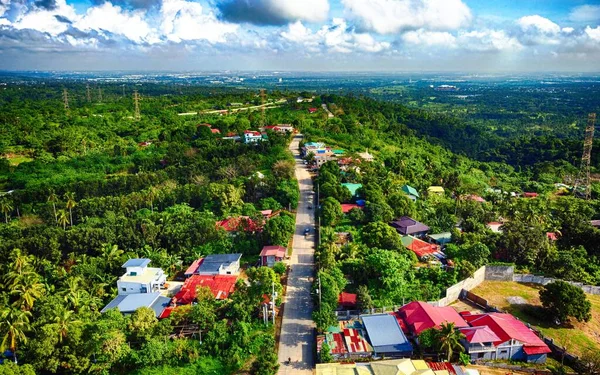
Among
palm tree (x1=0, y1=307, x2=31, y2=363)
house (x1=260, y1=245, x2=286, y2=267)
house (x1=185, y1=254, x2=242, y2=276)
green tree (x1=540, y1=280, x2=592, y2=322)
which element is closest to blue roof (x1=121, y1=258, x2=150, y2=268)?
house (x1=185, y1=254, x2=242, y2=276)

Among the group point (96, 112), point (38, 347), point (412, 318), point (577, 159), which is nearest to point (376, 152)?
point (577, 159)

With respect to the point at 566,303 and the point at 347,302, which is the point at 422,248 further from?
the point at 566,303

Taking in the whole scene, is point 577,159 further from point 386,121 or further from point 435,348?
point 435,348

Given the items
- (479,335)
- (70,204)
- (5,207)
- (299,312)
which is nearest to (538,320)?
(479,335)

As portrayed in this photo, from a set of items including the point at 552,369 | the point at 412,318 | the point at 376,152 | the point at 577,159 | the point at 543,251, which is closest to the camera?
the point at 552,369

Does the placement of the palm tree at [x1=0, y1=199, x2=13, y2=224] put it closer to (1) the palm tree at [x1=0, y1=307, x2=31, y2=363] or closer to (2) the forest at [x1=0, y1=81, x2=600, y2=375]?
(2) the forest at [x1=0, y1=81, x2=600, y2=375]

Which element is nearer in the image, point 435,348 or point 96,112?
point 435,348
